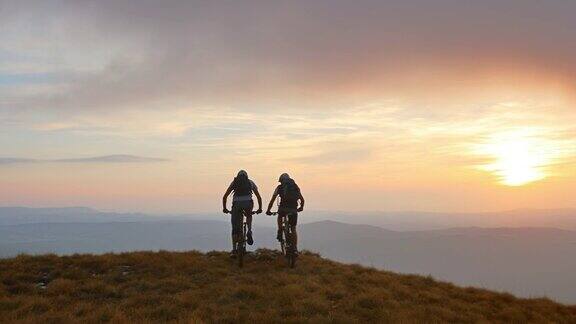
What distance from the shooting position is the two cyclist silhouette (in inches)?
680

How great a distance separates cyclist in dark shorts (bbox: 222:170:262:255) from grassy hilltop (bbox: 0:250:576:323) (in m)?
1.21

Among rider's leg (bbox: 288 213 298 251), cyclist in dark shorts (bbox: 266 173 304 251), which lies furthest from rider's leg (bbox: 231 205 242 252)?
rider's leg (bbox: 288 213 298 251)

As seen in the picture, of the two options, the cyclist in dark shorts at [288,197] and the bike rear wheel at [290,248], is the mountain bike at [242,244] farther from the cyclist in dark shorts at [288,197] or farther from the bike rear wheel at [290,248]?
the bike rear wheel at [290,248]

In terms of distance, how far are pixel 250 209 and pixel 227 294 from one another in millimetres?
4806

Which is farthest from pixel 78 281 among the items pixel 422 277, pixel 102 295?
Result: pixel 422 277

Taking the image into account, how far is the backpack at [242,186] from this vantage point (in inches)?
692

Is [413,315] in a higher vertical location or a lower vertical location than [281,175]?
lower

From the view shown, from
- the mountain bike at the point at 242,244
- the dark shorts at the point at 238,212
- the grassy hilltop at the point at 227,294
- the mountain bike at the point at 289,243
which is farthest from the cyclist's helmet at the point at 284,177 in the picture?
the grassy hilltop at the point at 227,294

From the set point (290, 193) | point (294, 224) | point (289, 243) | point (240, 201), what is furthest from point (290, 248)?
point (240, 201)

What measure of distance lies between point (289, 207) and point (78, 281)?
7452 millimetres

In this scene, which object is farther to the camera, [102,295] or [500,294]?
[500,294]

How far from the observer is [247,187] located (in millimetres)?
17625

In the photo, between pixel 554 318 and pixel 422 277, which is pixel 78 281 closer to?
pixel 422 277

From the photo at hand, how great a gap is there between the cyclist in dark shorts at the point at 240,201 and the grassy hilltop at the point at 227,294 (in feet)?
3.98
